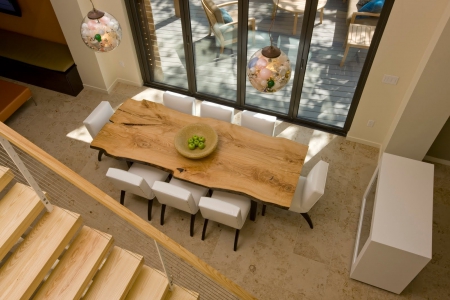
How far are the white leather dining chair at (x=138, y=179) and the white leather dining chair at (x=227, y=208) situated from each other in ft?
2.44

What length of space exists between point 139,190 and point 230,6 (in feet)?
8.55

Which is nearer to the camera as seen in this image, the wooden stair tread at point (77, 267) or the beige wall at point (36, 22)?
the wooden stair tread at point (77, 267)

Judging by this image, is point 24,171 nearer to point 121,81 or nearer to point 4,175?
point 4,175

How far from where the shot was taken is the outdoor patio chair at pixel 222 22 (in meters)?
4.98

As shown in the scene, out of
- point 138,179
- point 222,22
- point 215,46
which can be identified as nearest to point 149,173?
point 138,179

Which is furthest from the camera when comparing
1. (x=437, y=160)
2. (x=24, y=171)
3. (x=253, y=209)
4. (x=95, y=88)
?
(x=95, y=88)

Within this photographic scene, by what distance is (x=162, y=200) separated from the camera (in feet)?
14.4

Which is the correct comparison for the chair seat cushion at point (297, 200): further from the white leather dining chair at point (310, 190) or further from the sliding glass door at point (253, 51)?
the sliding glass door at point (253, 51)

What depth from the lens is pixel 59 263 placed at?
3.05 m

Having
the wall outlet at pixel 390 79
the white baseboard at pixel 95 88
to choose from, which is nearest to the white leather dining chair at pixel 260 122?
the wall outlet at pixel 390 79

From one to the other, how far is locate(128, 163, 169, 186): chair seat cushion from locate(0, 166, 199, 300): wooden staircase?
4.79 feet

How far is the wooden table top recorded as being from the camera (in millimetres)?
4184

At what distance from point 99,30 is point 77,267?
2.15m

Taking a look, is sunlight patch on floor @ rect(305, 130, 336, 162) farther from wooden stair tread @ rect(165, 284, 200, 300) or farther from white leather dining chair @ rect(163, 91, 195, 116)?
wooden stair tread @ rect(165, 284, 200, 300)
